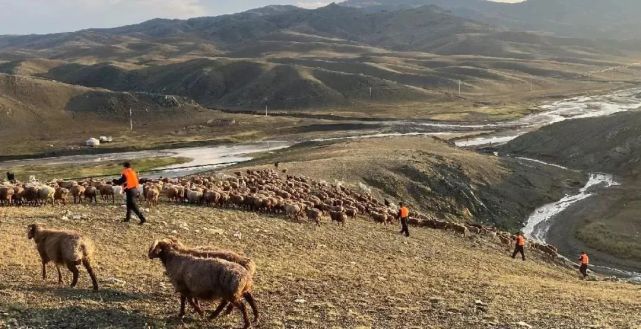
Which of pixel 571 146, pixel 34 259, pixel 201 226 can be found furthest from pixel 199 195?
pixel 571 146

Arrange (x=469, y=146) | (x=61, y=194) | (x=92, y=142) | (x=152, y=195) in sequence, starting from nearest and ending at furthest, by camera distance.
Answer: (x=61, y=194) → (x=152, y=195) → (x=469, y=146) → (x=92, y=142)

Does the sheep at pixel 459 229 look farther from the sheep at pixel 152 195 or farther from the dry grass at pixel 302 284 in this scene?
the sheep at pixel 152 195

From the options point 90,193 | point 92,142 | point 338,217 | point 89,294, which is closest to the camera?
point 89,294

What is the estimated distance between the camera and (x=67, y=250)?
47.9 feet

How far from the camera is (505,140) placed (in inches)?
4092

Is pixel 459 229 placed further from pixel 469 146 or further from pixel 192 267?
pixel 469 146

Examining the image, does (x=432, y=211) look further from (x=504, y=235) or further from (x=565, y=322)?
(x=565, y=322)

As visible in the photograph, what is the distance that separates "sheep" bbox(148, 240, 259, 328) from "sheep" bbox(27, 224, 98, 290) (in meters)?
2.66

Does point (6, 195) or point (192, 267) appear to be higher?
point (192, 267)

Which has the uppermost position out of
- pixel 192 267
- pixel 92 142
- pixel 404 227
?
pixel 192 267

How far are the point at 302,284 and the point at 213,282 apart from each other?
4990 millimetres

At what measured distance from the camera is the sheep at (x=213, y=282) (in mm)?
12477

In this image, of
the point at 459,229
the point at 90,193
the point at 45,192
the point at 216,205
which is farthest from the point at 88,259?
the point at 459,229

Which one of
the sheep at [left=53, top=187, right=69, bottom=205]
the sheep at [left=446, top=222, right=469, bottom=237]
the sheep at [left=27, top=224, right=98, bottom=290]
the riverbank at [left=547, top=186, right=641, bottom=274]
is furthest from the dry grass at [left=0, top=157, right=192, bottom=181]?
the sheep at [left=27, top=224, right=98, bottom=290]
